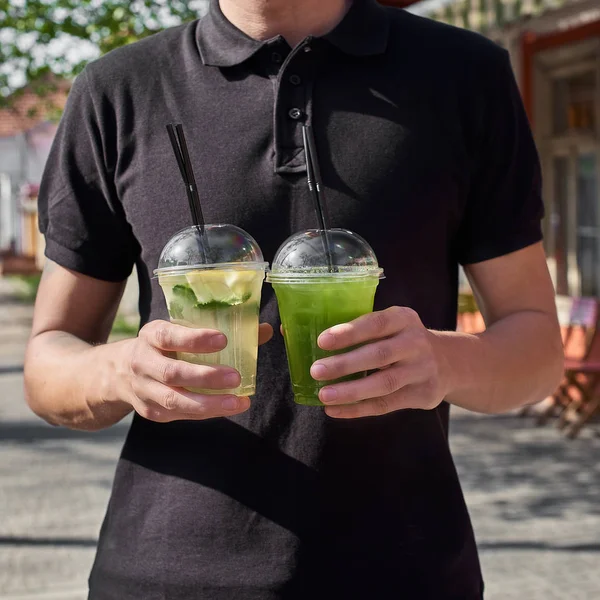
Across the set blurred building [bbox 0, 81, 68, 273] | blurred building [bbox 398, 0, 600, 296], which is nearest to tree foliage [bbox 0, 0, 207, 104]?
blurred building [bbox 398, 0, 600, 296]

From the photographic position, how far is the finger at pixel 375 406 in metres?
1.58

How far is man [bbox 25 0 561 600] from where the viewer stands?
1.87 metres

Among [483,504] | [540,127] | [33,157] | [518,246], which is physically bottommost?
[33,157]

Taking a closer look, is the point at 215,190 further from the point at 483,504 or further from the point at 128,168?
the point at 483,504

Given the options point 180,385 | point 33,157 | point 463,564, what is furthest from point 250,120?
point 33,157

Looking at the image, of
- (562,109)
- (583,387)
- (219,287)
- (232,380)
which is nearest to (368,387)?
(232,380)

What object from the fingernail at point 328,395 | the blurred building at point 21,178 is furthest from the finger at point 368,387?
the blurred building at point 21,178

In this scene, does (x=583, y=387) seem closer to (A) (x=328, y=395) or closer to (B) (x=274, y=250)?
(B) (x=274, y=250)

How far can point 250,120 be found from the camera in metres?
2.02

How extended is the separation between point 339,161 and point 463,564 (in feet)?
2.48

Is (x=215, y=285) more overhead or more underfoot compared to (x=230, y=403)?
more overhead

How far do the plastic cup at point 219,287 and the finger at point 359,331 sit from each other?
204 millimetres

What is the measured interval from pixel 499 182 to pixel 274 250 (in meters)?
0.45

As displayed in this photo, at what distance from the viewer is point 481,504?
7367mm
